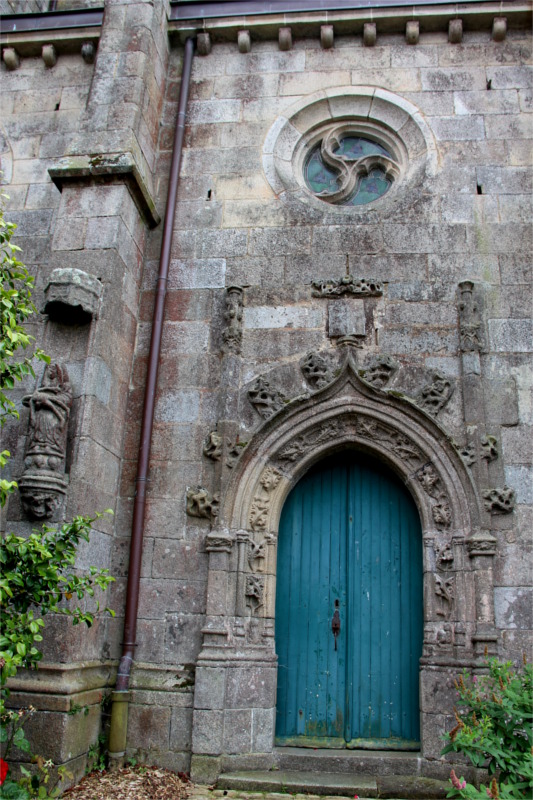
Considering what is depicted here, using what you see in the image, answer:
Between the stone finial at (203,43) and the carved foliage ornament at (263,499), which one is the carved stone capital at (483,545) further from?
the stone finial at (203,43)

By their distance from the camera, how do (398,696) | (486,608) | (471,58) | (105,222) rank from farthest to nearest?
1. (471,58)
2. (105,222)
3. (398,696)
4. (486,608)

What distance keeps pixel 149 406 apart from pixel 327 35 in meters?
4.53

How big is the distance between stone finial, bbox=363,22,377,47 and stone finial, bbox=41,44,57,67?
351 centimetres

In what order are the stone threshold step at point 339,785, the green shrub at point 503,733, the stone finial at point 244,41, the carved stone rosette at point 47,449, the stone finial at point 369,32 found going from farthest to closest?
the stone finial at point 244,41, the stone finial at point 369,32, the carved stone rosette at point 47,449, the stone threshold step at point 339,785, the green shrub at point 503,733

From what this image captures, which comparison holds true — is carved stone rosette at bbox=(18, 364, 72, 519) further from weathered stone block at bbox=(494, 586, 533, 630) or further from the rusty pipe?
weathered stone block at bbox=(494, 586, 533, 630)

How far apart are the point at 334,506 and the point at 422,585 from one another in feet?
3.38

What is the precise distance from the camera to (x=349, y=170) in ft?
24.1

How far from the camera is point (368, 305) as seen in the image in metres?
6.62

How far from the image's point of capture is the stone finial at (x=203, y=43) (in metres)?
7.79

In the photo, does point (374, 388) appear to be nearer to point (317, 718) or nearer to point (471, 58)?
point (317, 718)

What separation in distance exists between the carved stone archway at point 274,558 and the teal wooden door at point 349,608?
26cm

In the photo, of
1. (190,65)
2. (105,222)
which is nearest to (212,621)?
(105,222)

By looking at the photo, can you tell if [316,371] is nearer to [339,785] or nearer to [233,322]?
[233,322]

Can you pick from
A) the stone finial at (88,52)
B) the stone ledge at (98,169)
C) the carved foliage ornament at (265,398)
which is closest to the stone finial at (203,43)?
the stone finial at (88,52)
